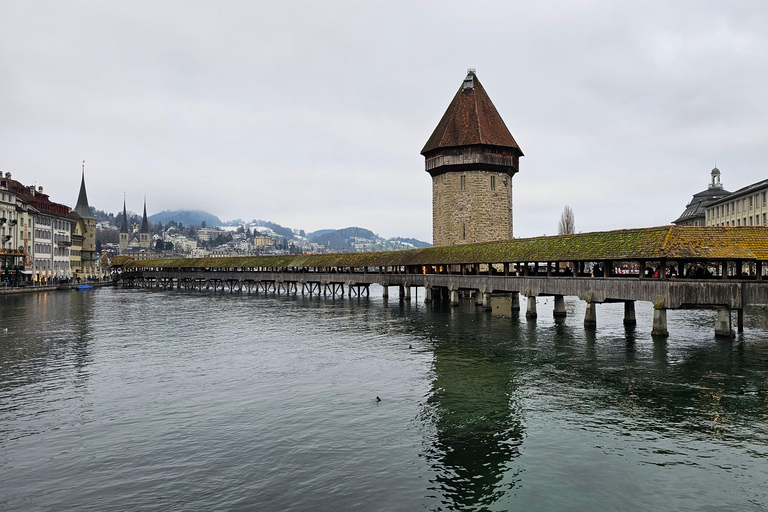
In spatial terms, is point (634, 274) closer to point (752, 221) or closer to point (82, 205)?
point (752, 221)

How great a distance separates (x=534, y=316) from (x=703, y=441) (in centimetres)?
2353

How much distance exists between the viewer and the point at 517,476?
10.7 metres

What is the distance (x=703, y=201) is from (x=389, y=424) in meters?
86.7

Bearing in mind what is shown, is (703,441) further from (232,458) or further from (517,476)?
(232,458)

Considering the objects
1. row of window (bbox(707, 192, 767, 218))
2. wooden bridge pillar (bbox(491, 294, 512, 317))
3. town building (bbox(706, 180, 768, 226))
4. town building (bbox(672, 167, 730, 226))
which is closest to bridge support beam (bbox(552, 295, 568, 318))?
wooden bridge pillar (bbox(491, 294, 512, 317))

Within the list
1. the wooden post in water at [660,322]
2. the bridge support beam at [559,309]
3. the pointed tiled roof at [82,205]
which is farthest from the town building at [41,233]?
the wooden post in water at [660,322]

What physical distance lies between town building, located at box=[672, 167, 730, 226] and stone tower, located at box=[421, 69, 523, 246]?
4034cm

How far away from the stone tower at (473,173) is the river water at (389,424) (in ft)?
99.1

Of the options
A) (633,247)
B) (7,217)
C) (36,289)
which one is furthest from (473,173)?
(7,217)

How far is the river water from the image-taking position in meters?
10.1

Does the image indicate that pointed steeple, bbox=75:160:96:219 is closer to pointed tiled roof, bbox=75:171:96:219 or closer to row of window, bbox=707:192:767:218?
pointed tiled roof, bbox=75:171:96:219

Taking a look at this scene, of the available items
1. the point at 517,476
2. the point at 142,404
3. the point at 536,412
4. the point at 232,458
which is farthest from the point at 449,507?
the point at 142,404

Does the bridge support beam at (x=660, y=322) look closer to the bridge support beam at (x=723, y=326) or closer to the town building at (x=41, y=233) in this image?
the bridge support beam at (x=723, y=326)

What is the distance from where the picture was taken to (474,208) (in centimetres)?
5666
